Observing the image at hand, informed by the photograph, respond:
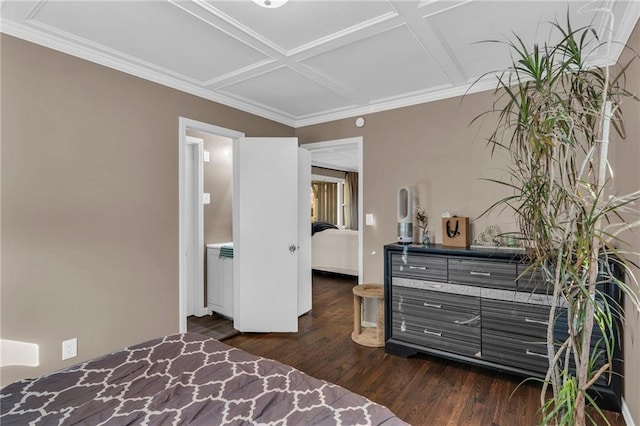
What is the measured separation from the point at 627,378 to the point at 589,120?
173cm

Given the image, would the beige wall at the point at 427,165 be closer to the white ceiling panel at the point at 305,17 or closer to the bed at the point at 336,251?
the white ceiling panel at the point at 305,17

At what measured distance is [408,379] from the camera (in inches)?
102

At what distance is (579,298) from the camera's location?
1.28m

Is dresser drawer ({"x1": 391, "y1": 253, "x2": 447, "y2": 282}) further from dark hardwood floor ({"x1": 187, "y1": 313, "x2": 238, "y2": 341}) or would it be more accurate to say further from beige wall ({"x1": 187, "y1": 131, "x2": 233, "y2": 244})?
beige wall ({"x1": 187, "y1": 131, "x2": 233, "y2": 244})

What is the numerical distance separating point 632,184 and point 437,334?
5.61ft

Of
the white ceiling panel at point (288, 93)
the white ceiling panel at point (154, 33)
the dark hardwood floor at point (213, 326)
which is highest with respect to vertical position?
the white ceiling panel at point (288, 93)

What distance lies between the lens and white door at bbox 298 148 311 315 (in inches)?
156

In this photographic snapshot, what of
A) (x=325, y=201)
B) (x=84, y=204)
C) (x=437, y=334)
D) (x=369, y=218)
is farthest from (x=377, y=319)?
(x=325, y=201)

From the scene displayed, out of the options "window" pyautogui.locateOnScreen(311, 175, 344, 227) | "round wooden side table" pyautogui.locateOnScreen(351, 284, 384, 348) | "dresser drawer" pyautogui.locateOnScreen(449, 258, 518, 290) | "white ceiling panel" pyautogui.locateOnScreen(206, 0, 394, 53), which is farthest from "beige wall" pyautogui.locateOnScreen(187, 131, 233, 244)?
"window" pyautogui.locateOnScreen(311, 175, 344, 227)

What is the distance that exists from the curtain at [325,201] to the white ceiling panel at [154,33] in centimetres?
682

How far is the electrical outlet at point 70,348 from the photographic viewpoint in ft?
7.63

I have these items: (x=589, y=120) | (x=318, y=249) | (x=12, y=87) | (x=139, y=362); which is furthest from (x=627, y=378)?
(x=318, y=249)

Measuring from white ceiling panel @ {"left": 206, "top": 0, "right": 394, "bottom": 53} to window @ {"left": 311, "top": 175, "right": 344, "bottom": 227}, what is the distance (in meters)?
7.14

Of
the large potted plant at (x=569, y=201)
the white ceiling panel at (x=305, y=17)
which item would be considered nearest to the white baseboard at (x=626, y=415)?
the large potted plant at (x=569, y=201)
